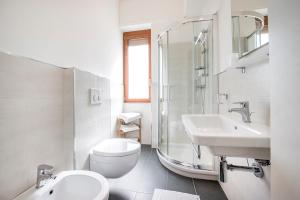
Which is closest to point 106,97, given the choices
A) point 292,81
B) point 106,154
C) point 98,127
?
point 98,127

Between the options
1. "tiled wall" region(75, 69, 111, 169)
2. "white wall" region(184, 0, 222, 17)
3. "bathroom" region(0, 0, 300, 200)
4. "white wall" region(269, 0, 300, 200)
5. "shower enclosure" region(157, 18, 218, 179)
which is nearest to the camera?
"white wall" region(269, 0, 300, 200)

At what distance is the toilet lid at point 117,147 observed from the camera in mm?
1333

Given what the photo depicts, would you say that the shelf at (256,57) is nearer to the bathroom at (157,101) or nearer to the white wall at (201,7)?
the bathroom at (157,101)

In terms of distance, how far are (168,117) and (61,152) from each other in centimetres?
Answer: 155

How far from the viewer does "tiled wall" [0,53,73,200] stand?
0.77m

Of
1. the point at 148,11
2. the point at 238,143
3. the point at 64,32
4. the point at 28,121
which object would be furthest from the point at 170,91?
the point at 28,121

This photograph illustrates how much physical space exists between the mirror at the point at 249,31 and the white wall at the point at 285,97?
0.31 metres

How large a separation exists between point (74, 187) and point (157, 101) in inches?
69.4

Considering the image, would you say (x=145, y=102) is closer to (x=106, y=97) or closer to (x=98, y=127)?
(x=106, y=97)

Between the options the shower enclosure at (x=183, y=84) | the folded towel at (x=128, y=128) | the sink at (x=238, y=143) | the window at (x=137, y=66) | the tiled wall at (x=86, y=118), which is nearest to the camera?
the sink at (x=238, y=143)

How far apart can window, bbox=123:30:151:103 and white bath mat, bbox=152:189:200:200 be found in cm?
156

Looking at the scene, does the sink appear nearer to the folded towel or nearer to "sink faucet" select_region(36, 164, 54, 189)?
"sink faucet" select_region(36, 164, 54, 189)

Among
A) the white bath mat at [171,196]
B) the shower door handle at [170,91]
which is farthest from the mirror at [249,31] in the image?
the white bath mat at [171,196]

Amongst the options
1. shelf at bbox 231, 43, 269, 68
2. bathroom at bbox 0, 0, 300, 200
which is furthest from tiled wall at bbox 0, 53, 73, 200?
shelf at bbox 231, 43, 269, 68
